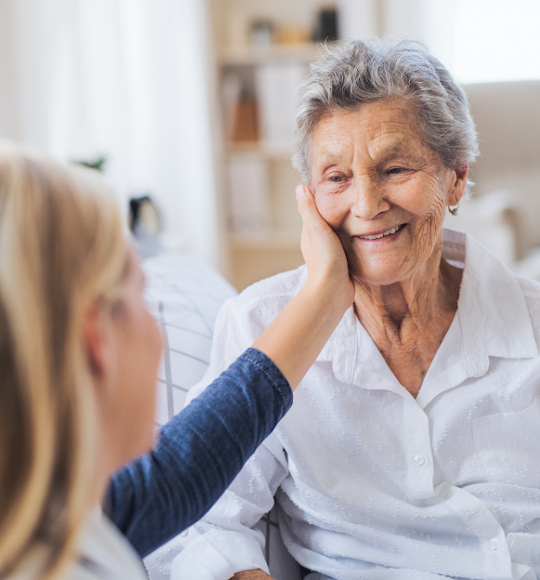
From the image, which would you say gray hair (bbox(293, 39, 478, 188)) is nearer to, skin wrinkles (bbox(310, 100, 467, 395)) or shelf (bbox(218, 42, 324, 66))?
skin wrinkles (bbox(310, 100, 467, 395))

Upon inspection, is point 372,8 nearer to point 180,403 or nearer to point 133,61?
point 133,61

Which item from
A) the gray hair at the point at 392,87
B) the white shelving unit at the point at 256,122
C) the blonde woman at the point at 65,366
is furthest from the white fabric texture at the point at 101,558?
the white shelving unit at the point at 256,122

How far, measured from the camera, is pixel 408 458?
1183mm

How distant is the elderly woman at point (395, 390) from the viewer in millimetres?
1160

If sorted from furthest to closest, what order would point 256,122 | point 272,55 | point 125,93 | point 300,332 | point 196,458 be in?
point 256,122 → point 272,55 → point 125,93 → point 300,332 → point 196,458

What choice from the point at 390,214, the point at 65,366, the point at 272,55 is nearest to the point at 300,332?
the point at 390,214

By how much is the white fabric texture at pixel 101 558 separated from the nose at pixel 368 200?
70cm

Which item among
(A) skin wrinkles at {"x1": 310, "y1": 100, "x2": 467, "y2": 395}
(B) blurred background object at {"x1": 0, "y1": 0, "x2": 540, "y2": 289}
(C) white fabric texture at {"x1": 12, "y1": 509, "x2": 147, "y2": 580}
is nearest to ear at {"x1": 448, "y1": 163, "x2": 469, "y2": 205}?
(A) skin wrinkles at {"x1": 310, "y1": 100, "x2": 467, "y2": 395}

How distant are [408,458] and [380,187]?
47cm

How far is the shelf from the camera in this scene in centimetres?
407

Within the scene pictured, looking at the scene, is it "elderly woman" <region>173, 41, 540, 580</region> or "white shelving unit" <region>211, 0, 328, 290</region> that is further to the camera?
"white shelving unit" <region>211, 0, 328, 290</region>

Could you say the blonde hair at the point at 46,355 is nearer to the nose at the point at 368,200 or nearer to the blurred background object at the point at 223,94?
the nose at the point at 368,200

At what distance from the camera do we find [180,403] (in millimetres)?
1316

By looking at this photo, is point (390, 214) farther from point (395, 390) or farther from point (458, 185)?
point (395, 390)
